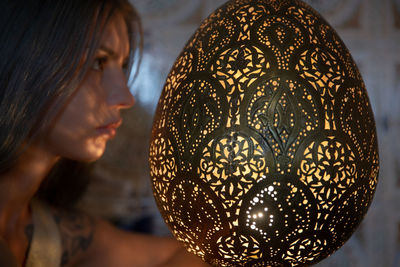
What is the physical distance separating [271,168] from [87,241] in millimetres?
611

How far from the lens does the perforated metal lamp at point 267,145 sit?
552mm

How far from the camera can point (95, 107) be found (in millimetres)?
793

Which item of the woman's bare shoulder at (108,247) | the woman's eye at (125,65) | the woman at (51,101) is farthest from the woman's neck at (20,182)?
the woman's eye at (125,65)

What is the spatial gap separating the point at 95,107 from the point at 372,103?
76 cm

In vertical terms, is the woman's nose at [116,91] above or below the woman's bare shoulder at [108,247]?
above

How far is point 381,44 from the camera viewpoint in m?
1.12

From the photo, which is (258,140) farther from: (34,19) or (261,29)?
(34,19)

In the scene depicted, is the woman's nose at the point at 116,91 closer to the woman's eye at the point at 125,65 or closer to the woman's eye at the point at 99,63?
the woman's eye at the point at 99,63

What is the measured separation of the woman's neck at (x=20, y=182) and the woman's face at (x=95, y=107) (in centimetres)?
4

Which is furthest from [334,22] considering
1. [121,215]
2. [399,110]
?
[121,215]

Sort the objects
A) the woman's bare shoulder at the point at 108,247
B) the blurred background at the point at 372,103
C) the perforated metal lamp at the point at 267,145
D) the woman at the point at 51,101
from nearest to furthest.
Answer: the perforated metal lamp at the point at 267,145, the woman at the point at 51,101, the woman's bare shoulder at the point at 108,247, the blurred background at the point at 372,103

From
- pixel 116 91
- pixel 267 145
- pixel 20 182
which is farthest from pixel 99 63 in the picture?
pixel 267 145

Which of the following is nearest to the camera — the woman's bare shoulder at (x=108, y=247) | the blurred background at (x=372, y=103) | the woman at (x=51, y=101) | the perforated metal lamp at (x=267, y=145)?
the perforated metal lamp at (x=267, y=145)

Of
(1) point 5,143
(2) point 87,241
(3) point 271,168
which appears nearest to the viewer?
(3) point 271,168
